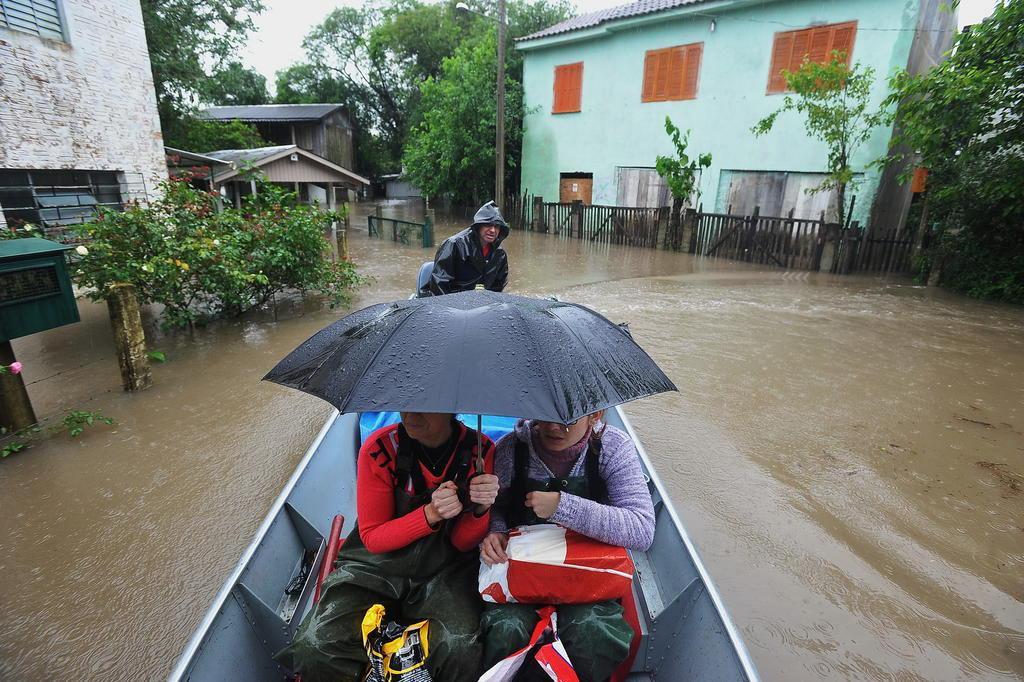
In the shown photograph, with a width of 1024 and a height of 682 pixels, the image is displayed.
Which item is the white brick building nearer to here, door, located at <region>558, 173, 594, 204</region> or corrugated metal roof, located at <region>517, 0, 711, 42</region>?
corrugated metal roof, located at <region>517, 0, 711, 42</region>

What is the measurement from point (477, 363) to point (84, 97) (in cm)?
1089

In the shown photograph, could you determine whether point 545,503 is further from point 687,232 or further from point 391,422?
point 687,232

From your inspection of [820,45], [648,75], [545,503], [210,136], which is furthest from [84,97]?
[820,45]

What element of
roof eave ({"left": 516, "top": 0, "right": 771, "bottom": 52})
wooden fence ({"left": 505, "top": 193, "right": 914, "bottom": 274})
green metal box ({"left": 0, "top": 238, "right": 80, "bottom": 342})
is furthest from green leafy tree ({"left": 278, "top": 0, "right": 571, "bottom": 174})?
green metal box ({"left": 0, "top": 238, "right": 80, "bottom": 342})

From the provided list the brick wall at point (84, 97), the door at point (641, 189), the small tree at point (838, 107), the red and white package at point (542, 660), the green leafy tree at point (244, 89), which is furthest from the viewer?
the green leafy tree at point (244, 89)

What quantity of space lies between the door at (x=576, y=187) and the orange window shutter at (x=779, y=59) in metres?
5.93

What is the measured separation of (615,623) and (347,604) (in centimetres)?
92

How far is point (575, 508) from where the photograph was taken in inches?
69.4

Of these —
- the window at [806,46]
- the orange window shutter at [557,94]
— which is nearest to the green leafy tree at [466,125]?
the orange window shutter at [557,94]

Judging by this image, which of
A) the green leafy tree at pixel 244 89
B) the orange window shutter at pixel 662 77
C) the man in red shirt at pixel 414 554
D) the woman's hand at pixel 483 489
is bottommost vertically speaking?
the man in red shirt at pixel 414 554

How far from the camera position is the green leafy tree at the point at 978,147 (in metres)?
7.89

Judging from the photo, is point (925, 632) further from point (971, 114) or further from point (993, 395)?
point (971, 114)

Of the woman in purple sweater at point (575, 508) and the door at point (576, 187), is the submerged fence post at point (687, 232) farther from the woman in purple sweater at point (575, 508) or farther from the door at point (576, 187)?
the woman in purple sweater at point (575, 508)

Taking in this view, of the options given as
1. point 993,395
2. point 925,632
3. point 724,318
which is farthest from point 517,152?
point 925,632
